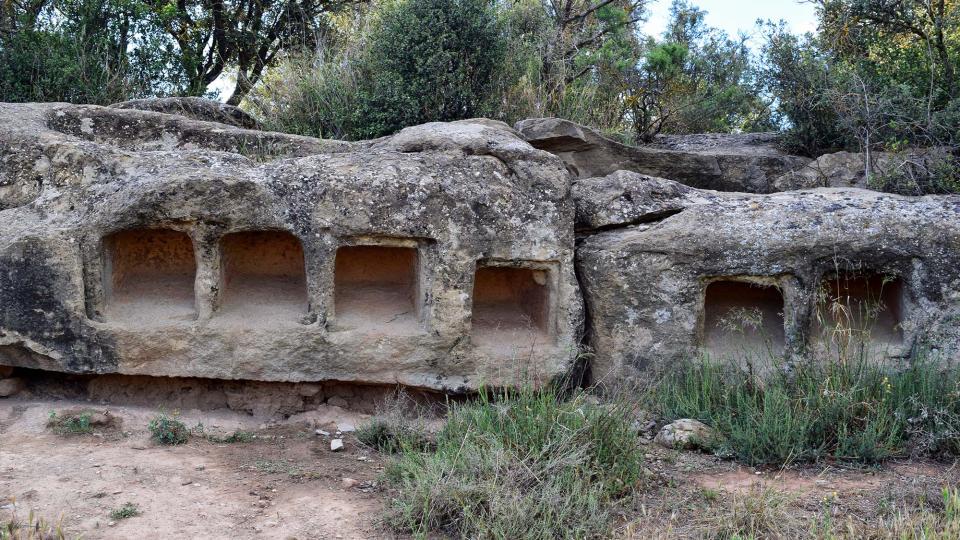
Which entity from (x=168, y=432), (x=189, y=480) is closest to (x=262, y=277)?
(x=168, y=432)

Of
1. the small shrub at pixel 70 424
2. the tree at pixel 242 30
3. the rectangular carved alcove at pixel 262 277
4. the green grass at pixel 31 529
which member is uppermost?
the tree at pixel 242 30

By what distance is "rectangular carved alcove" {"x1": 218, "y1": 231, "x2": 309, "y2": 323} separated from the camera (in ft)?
17.3

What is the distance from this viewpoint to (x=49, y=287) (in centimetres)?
486

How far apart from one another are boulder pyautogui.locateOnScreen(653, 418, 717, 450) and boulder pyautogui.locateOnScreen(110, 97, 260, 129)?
413cm

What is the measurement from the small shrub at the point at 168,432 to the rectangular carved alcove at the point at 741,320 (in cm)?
319

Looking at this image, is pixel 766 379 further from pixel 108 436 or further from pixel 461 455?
pixel 108 436

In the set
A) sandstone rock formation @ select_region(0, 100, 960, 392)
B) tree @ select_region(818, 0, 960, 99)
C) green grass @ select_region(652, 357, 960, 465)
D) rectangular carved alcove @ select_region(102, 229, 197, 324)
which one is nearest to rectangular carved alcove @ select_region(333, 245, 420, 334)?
sandstone rock formation @ select_region(0, 100, 960, 392)

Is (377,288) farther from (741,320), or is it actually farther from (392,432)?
(741,320)

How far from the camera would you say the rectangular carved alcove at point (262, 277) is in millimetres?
5281

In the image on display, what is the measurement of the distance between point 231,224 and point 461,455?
207 centimetres

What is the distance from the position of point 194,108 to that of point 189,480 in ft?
11.4

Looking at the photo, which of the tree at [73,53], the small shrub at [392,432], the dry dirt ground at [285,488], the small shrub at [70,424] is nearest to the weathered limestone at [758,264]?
the dry dirt ground at [285,488]

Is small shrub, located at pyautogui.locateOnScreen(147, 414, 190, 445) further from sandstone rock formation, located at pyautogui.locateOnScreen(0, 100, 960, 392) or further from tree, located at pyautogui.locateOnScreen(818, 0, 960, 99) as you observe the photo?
tree, located at pyautogui.locateOnScreen(818, 0, 960, 99)

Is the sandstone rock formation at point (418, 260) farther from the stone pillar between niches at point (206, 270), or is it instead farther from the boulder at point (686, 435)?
the boulder at point (686, 435)
